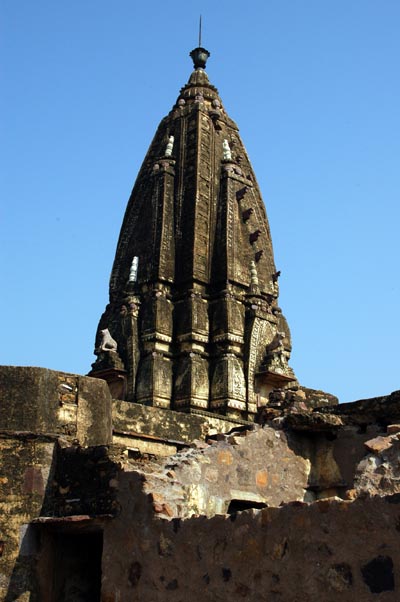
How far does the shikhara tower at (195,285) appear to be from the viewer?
861 inches

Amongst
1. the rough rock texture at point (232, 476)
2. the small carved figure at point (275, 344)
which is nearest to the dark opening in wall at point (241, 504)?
the rough rock texture at point (232, 476)

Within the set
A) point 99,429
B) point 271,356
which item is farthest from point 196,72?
point 99,429

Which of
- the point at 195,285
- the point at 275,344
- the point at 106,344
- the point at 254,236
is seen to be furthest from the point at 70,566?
the point at 254,236

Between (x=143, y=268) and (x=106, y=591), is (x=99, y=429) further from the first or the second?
(x=143, y=268)

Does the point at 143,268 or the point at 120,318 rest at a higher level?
the point at 143,268

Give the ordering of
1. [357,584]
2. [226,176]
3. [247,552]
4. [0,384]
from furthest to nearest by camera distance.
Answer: [226,176]
[0,384]
[247,552]
[357,584]

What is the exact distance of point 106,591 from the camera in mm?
7848

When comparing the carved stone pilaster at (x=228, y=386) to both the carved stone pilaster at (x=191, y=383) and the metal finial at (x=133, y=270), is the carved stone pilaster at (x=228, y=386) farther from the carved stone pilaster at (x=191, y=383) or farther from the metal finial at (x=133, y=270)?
the metal finial at (x=133, y=270)

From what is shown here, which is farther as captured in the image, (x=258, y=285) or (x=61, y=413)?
(x=258, y=285)

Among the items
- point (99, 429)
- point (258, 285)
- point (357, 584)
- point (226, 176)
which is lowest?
point (357, 584)

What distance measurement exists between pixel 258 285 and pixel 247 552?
17.9 m

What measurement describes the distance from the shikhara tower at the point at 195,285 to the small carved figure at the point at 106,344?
0.03 meters

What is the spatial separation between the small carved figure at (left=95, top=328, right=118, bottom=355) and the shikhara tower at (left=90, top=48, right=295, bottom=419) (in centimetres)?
3

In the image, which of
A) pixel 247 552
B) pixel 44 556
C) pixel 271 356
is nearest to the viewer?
pixel 247 552
